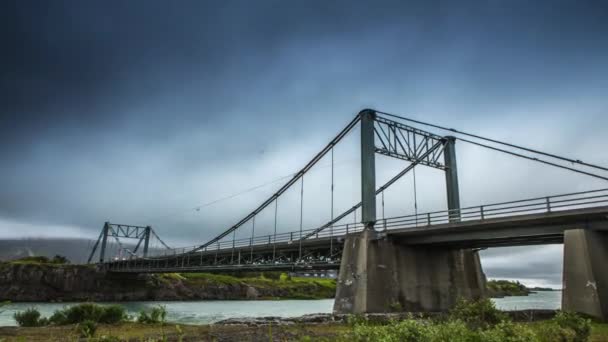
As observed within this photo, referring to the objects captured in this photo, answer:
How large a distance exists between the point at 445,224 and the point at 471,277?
9.31m

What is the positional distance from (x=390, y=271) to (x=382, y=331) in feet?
72.8

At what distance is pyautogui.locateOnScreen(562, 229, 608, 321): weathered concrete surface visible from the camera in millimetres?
19656

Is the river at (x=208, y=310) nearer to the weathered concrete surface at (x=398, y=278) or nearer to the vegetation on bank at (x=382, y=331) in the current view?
the weathered concrete surface at (x=398, y=278)

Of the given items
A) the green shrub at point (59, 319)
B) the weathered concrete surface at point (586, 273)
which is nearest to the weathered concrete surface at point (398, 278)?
the weathered concrete surface at point (586, 273)

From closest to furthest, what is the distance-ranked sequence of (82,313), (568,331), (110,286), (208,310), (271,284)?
(568,331)
(82,313)
(208,310)
(110,286)
(271,284)

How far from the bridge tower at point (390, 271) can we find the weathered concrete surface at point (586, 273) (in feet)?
26.6

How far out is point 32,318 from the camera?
21641mm

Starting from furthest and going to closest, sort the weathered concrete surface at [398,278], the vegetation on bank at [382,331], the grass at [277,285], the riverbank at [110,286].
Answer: the grass at [277,285], the riverbank at [110,286], the weathered concrete surface at [398,278], the vegetation on bank at [382,331]

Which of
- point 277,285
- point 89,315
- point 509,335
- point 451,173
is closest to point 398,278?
point 451,173

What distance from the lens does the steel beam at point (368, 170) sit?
103 ft

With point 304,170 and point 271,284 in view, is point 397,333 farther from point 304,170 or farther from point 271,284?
point 271,284

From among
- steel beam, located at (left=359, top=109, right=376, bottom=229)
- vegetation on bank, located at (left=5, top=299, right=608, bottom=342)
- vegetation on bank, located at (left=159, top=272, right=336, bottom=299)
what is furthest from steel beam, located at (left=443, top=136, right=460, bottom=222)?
vegetation on bank, located at (left=159, top=272, right=336, bottom=299)

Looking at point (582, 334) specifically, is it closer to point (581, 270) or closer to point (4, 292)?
point (581, 270)

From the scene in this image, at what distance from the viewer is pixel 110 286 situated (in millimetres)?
84438
